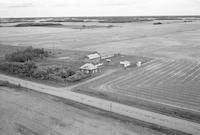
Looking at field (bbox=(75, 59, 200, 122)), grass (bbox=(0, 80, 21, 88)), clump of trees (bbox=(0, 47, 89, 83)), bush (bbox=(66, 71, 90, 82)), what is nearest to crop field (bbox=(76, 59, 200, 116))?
field (bbox=(75, 59, 200, 122))

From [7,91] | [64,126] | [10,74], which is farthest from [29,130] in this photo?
[10,74]

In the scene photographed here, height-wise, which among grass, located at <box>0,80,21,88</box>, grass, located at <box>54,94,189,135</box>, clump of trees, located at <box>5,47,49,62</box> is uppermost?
clump of trees, located at <box>5,47,49,62</box>

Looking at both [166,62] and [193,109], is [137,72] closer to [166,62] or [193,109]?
[166,62]

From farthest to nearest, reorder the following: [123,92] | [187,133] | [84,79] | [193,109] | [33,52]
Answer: [33,52], [84,79], [123,92], [193,109], [187,133]

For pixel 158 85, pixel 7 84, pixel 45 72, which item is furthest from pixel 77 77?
pixel 158 85

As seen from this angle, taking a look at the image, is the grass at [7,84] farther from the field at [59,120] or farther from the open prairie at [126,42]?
the open prairie at [126,42]

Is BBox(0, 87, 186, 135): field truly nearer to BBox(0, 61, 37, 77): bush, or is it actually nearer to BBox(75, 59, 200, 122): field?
BBox(75, 59, 200, 122): field
